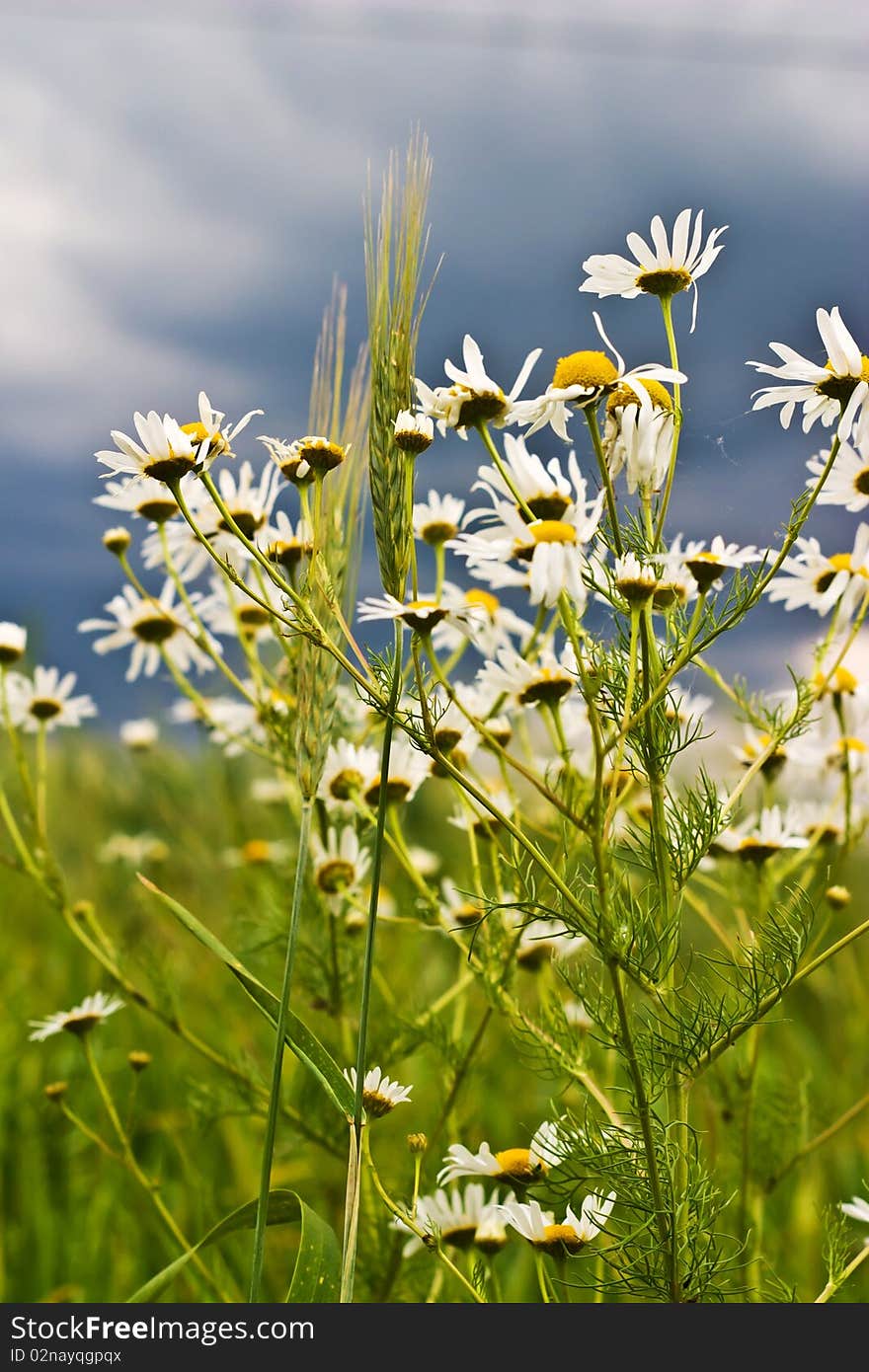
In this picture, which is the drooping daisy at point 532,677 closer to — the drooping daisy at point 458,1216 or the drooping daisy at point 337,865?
the drooping daisy at point 337,865

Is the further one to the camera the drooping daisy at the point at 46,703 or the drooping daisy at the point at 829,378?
the drooping daisy at the point at 46,703

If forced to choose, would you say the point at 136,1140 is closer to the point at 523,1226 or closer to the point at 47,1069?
the point at 47,1069

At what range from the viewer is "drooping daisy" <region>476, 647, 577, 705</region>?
27.0 inches

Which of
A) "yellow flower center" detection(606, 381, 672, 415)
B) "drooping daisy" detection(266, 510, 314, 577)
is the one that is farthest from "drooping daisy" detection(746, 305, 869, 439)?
"drooping daisy" detection(266, 510, 314, 577)

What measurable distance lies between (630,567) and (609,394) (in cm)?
8

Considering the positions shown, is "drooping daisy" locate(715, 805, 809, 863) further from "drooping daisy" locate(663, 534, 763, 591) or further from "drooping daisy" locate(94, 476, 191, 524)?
"drooping daisy" locate(94, 476, 191, 524)

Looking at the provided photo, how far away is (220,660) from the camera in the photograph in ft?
2.66

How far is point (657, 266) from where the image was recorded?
58 cm

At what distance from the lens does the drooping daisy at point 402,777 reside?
780 millimetres

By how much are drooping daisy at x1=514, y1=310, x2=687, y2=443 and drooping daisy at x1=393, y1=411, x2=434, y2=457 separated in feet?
0.14

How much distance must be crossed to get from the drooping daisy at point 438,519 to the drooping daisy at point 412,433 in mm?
181

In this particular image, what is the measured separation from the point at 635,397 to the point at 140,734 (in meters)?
1.09

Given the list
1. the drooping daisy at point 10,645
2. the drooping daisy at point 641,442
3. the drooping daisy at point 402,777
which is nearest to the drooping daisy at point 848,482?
the drooping daisy at point 641,442

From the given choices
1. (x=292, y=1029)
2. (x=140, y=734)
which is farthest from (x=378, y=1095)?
(x=140, y=734)
